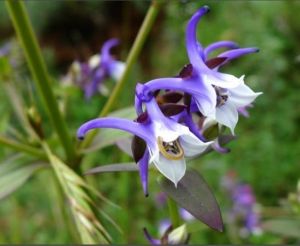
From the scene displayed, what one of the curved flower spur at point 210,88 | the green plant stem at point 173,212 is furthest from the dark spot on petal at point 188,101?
the green plant stem at point 173,212

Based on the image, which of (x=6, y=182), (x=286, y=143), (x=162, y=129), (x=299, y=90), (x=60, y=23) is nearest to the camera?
(x=162, y=129)

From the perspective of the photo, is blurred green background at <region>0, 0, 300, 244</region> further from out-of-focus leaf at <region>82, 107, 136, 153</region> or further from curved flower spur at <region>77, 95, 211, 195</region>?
curved flower spur at <region>77, 95, 211, 195</region>

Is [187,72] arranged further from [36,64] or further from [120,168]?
[36,64]

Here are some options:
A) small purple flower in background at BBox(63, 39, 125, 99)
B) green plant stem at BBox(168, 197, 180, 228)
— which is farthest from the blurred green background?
green plant stem at BBox(168, 197, 180, 228)

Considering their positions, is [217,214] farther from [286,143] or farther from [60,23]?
[60,23]

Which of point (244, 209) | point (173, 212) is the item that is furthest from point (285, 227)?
point (244, 209)

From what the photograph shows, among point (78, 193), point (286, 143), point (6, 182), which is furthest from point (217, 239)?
point (78, 193)
